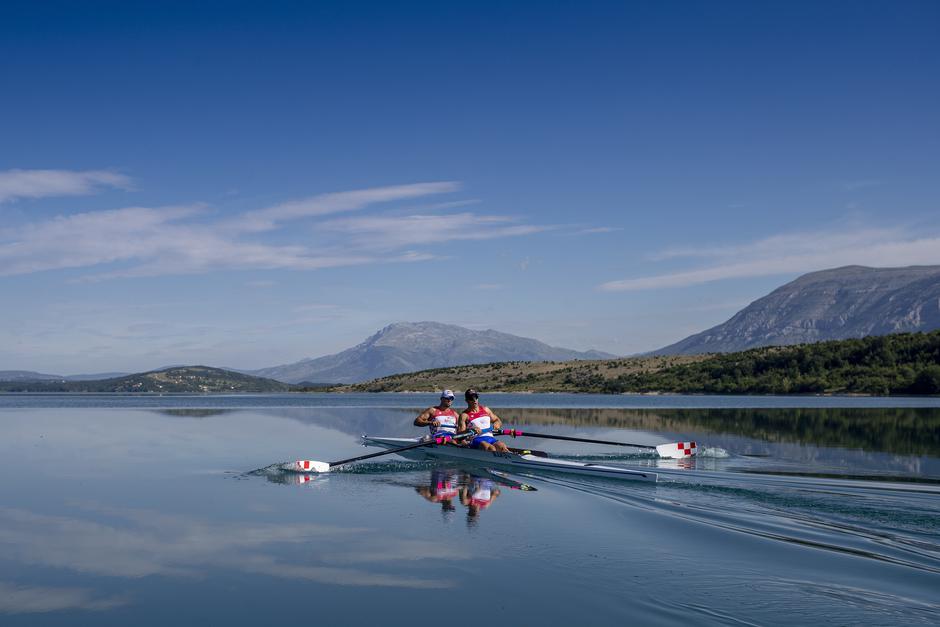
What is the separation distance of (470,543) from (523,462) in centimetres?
1046

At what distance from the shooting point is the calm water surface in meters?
10.2

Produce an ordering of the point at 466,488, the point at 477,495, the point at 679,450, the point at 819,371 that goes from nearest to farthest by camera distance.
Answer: the point at 477,495 < the point at 466,488 < the point at 679,450 < the point at 819,371

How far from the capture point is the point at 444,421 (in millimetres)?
29969

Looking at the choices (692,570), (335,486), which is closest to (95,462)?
(335,486)

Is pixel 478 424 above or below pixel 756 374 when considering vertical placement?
below

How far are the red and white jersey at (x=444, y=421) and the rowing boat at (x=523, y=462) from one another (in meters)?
0.75

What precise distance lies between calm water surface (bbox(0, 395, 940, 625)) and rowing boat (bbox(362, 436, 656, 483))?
584mm

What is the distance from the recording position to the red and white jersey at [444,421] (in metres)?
29.8

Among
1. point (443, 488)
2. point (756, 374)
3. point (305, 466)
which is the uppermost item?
point (756, 374)

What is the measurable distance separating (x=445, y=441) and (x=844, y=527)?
15.3 metres

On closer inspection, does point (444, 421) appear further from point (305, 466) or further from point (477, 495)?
point (477, 495)

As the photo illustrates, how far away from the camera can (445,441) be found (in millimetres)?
27688

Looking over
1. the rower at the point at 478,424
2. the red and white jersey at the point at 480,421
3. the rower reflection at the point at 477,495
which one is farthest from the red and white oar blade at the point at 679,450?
the rower reflection at the point at 477,495

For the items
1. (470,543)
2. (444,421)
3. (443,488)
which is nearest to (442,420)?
(444,421)
